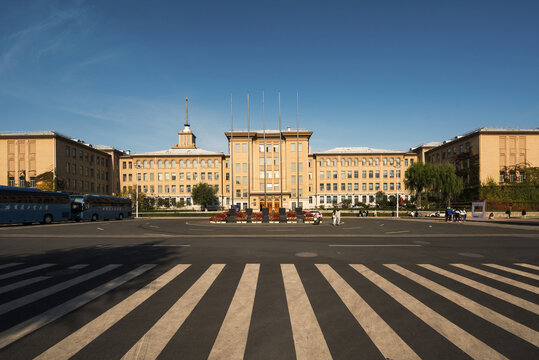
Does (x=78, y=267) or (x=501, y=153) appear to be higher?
(x=501, y=153)

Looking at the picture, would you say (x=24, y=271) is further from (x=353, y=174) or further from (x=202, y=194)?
(x=353, y=174)

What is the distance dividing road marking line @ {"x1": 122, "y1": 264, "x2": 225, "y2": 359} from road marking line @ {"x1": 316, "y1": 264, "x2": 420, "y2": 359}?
2.83m

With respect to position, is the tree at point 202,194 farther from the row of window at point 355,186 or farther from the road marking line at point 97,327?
the road marking line at point 97,327

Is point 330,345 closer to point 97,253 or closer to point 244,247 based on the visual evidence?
point 244,247

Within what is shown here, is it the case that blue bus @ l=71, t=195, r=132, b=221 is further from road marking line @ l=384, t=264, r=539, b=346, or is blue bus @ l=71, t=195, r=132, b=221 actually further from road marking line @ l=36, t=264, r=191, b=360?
road marking line @ l=384, t=264, r=539, b=346

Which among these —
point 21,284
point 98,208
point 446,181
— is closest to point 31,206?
point 98,208

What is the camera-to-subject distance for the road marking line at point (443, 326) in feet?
11.2

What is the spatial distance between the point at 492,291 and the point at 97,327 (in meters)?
7.56

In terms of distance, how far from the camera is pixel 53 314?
4609 millimetres

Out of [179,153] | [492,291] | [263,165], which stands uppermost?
[179,153]

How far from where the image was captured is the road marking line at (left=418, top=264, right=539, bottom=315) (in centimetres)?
497

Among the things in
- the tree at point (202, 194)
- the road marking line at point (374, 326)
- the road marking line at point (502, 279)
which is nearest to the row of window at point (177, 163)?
the tree at point (202, 194)

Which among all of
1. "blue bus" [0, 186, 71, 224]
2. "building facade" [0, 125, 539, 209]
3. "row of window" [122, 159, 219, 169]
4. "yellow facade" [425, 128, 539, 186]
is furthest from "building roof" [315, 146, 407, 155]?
"blue bus" [0, 186, 71, 224]

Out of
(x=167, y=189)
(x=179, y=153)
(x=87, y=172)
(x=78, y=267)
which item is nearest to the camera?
(x=78, y=267)
